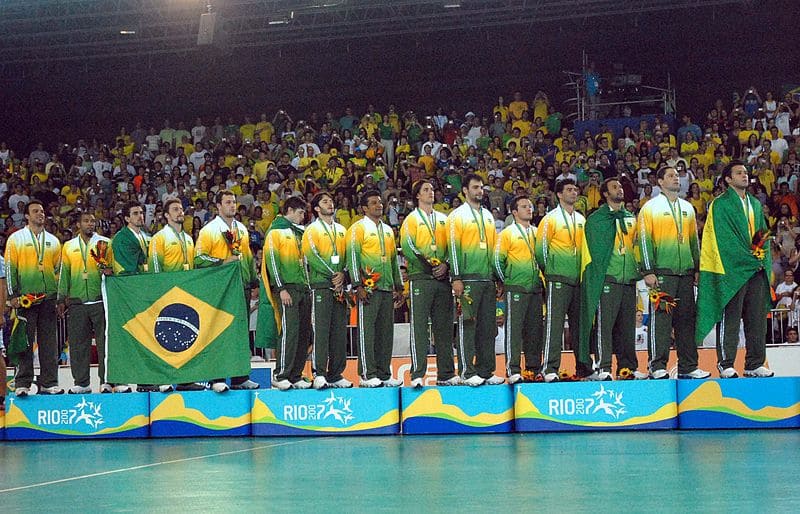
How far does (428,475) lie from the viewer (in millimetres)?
7359

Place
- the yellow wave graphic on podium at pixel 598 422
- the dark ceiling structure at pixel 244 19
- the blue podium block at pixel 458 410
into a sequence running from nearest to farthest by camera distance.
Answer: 1. the yellow wave graphic on podium at pixel 598 422
2. the blue podium block at pixel 458 410
3. the dark ceiling structure at pixel 244 19

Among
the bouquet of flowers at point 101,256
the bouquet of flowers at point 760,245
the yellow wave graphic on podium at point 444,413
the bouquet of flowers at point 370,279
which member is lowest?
the yellow wave graphic on podium at point 444,413

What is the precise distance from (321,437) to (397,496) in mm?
4909

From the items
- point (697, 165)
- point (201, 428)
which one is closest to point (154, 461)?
point (201, 428)

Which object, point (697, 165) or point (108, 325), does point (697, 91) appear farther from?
point (108, 325)

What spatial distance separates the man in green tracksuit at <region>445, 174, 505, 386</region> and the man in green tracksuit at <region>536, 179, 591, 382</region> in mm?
489

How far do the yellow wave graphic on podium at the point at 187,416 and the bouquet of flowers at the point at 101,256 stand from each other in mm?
1656

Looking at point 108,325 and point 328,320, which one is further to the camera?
point 108,325

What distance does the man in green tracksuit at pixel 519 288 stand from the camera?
1112 centimetres

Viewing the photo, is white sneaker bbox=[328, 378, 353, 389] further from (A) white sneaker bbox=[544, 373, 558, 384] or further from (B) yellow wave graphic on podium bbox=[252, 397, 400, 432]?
(A) white sneaker bbox=[544, 373, 558, 384]

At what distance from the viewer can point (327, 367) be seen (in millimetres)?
11898

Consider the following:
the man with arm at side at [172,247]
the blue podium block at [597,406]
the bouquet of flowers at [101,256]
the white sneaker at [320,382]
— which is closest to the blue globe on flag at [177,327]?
the man with arm at side at [172,247]

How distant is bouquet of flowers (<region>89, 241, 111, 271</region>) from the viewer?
1258 centimetres

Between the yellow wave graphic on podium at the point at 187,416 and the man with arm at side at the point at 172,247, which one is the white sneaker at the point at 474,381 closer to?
the yellow wave graphic on podium at the point at 187,416
